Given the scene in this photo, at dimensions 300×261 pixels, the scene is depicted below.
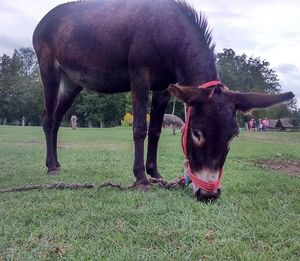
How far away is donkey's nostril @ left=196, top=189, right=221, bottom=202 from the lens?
12.3 feet

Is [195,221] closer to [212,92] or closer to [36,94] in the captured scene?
[212,92]

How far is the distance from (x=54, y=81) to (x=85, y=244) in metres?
4.16

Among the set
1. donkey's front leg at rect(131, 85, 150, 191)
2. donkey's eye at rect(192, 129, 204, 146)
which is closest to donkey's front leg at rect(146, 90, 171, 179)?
donkey's front leg at rect(131, 85, 150, 191)

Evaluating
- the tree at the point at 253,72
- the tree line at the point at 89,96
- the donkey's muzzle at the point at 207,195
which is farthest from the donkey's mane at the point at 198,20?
the tree at the point at 253,72

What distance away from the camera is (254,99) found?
3898mm

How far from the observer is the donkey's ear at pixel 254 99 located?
3840 millimetres

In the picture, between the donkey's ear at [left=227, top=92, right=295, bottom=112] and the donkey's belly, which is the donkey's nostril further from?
the donkey's belly

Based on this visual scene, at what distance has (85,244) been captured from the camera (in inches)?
108

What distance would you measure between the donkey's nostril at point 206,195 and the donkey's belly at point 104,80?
2082 mm

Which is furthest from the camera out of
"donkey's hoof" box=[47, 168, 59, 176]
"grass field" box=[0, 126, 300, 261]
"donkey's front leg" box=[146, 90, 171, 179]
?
"donkey's hoof" box=[47, 168, 59, 176]

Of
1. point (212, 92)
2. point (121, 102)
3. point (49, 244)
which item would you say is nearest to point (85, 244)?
point (49, 244)

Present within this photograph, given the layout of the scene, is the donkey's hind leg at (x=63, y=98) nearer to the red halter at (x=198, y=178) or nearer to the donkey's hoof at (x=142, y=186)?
the donkey's hoof at (x=142, y=186)

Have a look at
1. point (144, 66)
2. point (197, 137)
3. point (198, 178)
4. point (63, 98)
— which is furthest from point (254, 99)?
point (63, 98)

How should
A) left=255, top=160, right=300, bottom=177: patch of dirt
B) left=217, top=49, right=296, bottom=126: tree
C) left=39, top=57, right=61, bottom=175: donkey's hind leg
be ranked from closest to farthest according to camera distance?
left=39, top=57, right=61, bottom=175: donkey's hind leg, left=255, top=160, right=300, bottom=177: patch of dirt, left=217, top=49, right=296, bottom=126: tree
